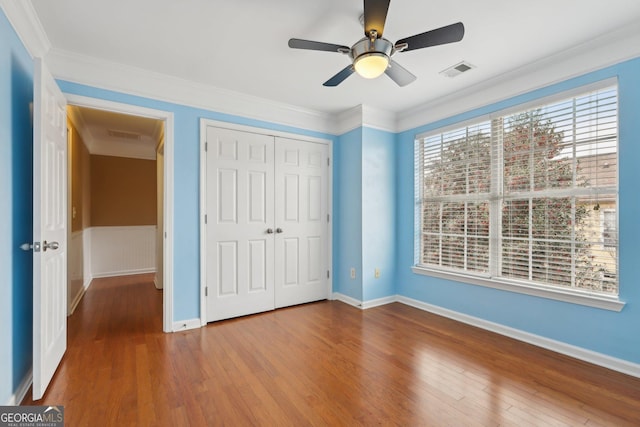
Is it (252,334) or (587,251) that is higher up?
(587,251)

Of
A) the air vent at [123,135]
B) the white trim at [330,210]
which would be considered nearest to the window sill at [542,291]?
the white trim at [330,210]

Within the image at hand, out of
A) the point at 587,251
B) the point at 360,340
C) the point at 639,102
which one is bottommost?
the point at 360,340

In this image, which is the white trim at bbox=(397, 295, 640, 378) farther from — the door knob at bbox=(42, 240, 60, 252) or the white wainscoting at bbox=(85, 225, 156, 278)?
the white wainscoting at bbox=(85, 225, 156, 278)

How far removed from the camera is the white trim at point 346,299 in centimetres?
374

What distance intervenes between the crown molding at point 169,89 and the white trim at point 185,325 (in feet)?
7.28

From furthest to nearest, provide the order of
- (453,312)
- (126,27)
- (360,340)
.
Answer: (453,312), (360,340), (126,27)

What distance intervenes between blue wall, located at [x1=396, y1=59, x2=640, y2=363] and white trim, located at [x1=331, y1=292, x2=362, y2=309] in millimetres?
1081

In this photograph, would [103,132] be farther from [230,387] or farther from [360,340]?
[360,340]

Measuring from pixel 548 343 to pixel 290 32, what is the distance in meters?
3.34

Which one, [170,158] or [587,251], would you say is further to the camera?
[170,158]

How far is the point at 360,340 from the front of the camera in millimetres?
2758

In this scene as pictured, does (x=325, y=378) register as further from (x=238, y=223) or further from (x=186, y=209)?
(x=186, y=209)

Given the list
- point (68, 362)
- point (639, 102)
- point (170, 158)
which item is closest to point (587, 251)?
point (639, 102)

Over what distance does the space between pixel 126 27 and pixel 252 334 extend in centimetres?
274
